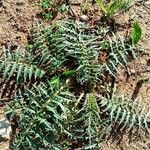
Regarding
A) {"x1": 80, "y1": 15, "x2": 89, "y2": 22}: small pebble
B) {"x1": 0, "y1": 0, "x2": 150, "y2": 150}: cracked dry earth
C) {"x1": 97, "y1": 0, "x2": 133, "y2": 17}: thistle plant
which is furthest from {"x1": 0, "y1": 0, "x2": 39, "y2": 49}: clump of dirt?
{"x1": 97, "y1": 0, "x2": 133, "y2": 17}: thistle plant

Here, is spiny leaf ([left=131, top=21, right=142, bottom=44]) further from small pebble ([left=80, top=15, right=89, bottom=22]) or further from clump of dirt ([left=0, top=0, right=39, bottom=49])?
clump of dirt ([left=0, top=0, right=39, bottom=49])

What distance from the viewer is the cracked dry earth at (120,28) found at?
4078 millimetres

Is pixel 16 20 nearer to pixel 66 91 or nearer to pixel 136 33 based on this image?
pixel 66 91

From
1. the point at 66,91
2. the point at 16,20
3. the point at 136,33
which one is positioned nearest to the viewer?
the point at 66,91

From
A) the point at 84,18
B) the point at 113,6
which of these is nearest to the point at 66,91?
the point at 84,18

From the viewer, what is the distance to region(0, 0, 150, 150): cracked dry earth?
4078 millimetres

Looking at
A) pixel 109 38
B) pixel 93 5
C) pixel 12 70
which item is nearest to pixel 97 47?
pixel 109 38

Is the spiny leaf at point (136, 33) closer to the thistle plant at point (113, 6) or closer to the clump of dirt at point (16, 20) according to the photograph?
the thistle plant at point (113, 6)

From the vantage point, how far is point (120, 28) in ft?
13.9

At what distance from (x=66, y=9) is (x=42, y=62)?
583 millimetres

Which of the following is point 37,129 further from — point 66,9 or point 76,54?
point 66,9

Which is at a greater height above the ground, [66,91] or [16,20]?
[16,20]

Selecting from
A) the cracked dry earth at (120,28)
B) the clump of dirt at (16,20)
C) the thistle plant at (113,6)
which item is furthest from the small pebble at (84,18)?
the clump of dirt at (16,20)

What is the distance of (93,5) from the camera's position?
432cm
